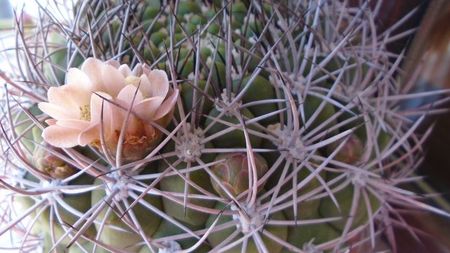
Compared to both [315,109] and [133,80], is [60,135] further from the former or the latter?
[315,109]

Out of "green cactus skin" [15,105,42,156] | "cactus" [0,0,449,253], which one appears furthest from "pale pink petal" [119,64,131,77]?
"green cactus skin" [15,105,42,156]

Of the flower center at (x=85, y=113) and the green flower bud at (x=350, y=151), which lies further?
the green flower bud at (x=350, y=151)

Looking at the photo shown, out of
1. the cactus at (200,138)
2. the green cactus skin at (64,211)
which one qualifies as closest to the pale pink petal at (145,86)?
the cactus at (200,138)

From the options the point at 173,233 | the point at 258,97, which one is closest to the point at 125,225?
the point at 173,233

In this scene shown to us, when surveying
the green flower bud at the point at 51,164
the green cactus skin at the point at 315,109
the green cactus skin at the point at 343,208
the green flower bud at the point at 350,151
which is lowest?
the green flower bud at the point at 51,164

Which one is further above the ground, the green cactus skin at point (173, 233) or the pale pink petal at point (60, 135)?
the pale pink petal at point (60, 135)

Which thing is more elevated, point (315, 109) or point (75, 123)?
point (315, 109)

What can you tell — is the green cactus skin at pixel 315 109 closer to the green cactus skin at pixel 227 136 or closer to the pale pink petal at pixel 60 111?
the green cactus skin at pixel 227 136

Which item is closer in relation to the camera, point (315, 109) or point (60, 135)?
point (60, 135)
